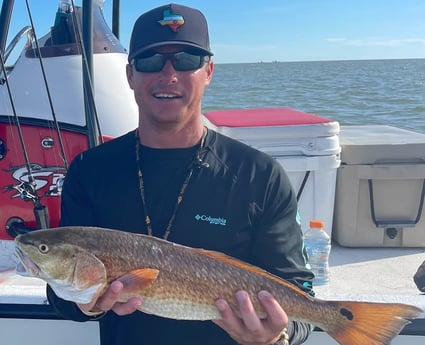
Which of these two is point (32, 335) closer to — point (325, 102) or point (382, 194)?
point (382, 194)

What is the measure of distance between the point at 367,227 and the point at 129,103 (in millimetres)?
1729

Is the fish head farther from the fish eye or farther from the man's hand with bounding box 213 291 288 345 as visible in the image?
the man's hand with bounding box 213 291 288 345

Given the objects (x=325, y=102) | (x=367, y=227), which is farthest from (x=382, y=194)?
(x=325, y=102)

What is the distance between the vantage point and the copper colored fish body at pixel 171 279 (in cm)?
172

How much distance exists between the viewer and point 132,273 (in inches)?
67.4

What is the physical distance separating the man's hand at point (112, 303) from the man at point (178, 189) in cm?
22

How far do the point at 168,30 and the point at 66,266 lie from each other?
0.91 metres

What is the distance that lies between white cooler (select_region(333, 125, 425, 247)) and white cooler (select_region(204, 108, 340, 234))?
168 mm

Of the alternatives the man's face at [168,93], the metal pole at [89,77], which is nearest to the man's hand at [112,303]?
the man's face at [168,93]

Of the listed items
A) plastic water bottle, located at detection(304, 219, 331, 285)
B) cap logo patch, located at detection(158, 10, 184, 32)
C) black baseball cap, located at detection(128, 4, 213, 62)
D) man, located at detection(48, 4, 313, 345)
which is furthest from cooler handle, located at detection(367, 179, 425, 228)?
cap logo patch, located at detection(158, 10, 184, 32)

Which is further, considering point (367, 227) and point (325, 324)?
point (367, 227)

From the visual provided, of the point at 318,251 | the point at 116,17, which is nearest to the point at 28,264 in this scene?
the point at 318,251

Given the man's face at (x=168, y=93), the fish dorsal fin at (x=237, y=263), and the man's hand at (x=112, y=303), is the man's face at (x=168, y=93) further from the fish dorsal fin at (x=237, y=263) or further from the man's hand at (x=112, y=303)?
the man's hand at (x=112, y=303)

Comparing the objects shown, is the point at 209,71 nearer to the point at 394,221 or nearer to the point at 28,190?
the point at 28,190
